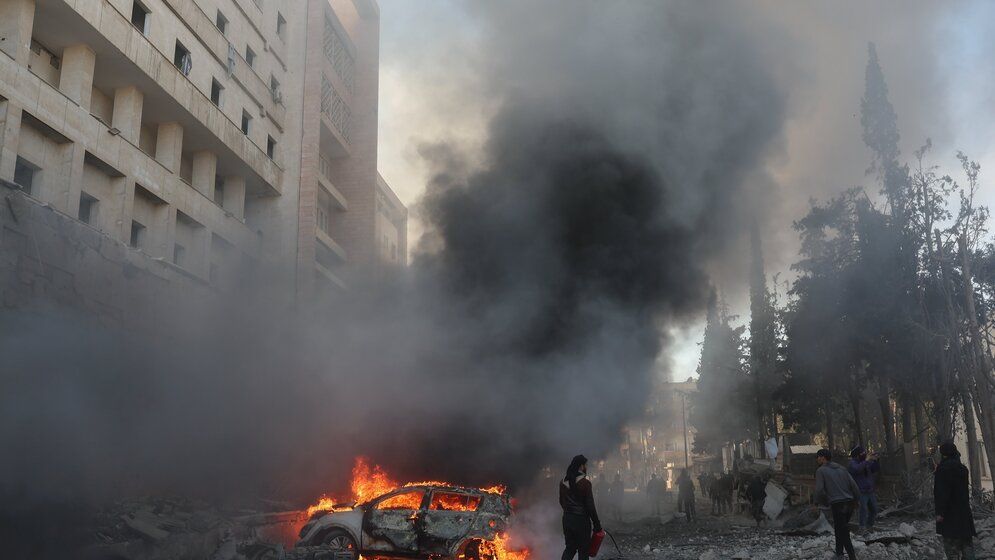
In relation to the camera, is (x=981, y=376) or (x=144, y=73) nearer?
(x=144, y=73)

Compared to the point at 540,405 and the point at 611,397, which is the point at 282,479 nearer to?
the point at 540,405

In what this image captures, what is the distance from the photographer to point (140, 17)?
21.1 m

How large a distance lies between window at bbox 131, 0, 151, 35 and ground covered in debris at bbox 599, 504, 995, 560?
17.8 m

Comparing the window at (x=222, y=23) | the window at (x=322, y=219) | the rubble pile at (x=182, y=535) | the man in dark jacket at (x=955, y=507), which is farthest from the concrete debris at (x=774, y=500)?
the window at (x=222, y=23)

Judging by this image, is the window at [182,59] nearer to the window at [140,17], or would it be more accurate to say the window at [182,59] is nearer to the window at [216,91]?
the window at [140,17]

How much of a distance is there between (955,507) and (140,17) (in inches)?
857

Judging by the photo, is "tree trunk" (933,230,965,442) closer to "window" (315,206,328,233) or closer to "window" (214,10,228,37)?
"window" (315,206,328,233)

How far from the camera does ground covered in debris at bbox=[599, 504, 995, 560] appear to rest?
11.0m

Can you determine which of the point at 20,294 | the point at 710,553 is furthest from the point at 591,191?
the point at 20,294

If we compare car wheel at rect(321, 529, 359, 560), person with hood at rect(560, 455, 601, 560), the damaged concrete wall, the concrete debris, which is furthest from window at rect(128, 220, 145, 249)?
the concrete debris

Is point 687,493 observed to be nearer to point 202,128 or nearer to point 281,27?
point 202,128

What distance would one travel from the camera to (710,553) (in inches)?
458

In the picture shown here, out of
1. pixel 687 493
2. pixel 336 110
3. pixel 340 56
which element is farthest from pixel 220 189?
pixel 687 493

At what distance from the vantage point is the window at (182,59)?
22.8 meters
